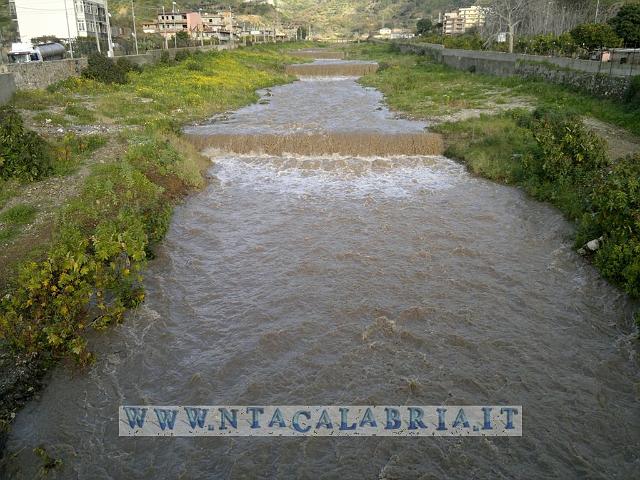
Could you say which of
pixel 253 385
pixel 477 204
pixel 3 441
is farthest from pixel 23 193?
pixel 477 204

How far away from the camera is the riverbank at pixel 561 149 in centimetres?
1120

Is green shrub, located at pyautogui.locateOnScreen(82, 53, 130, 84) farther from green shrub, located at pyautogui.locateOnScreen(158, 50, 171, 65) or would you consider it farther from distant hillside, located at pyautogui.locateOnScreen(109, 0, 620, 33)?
distant hillside, located at pyautogui.locateOnScreen(109, 0, 620, 33)

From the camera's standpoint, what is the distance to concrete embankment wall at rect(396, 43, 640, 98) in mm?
23984

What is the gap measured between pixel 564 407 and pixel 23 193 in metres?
13.6

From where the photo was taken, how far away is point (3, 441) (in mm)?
6875

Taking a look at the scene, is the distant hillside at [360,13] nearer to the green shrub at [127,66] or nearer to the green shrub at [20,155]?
the green shrub at [127,66]

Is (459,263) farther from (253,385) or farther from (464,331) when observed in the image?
(253,385)

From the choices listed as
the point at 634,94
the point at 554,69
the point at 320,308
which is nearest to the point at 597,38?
the point at 554,69

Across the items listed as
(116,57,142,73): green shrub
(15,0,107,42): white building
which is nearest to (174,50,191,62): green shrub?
(116,57,142,73): green shrub

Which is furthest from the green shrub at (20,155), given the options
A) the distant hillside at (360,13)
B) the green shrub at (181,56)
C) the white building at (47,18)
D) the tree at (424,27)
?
the distant hillside at (360,13)

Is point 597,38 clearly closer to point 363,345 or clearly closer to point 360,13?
point 363,345

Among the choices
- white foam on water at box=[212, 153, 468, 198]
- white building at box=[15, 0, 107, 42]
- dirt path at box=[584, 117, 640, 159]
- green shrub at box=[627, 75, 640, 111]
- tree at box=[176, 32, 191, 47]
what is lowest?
white foam on water at box=[212, 153, 468, 198]

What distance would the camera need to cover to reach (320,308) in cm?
1023

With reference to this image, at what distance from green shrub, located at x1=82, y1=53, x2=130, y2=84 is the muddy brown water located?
22.8 meters
